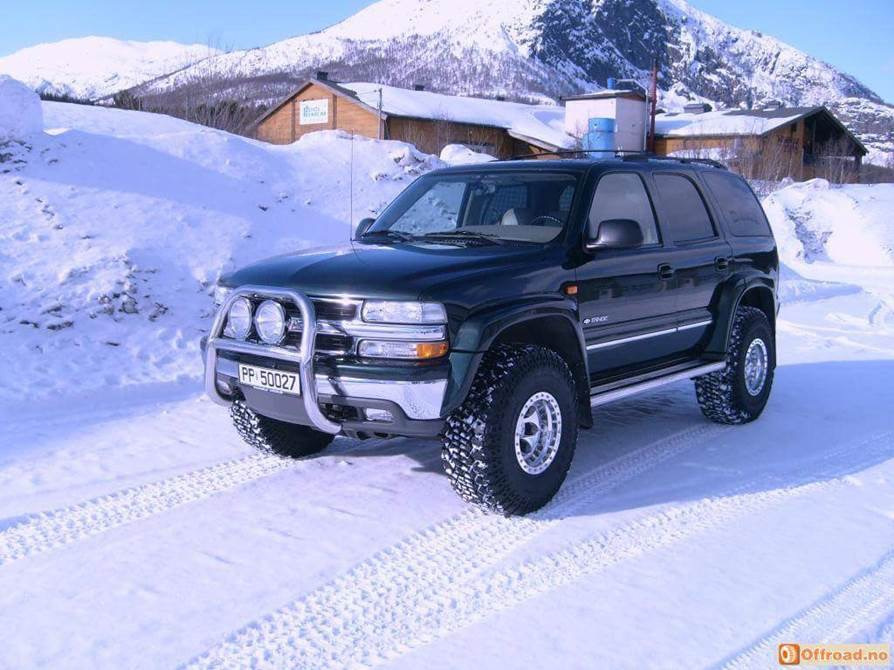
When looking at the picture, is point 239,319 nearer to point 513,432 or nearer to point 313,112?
point 513,432

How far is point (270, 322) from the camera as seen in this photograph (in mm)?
4375

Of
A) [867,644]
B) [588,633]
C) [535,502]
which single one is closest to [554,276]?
[535,502]

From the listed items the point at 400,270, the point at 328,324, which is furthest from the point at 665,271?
the point at 328,324

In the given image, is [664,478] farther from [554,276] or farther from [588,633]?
[588,633]

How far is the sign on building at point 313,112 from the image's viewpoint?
4453 centimetres

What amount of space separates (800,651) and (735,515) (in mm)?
1344

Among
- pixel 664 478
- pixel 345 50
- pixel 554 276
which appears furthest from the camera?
pixel 345 50

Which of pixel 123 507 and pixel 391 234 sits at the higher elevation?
pixel 391 234

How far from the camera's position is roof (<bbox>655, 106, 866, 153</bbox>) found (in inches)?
1736

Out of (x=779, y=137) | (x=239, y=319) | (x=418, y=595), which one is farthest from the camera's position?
(x=779, y=137)

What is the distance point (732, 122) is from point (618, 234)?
150 feet

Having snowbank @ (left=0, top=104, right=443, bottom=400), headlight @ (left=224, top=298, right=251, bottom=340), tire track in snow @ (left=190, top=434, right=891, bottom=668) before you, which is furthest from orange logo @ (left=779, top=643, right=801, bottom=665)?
snowbank @ (left=0, top=104, right=443, bottom=400)

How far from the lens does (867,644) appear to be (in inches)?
130

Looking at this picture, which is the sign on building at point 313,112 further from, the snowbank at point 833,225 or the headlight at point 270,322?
the headlight at point 270,322
